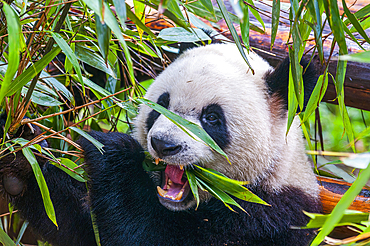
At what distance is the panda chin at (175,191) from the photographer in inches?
73.0

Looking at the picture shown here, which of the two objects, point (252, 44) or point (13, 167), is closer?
point (13, 167)

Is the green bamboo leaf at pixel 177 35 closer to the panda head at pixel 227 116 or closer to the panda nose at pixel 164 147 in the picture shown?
the panda head at pixel 227 116

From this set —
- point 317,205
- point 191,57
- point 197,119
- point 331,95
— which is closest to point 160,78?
point 191,57

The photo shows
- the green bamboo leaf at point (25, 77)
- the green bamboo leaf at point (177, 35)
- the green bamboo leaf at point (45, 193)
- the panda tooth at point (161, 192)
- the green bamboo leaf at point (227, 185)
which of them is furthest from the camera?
the green bamboo leaf at point (177, 35)

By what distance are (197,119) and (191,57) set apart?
0.47 metres

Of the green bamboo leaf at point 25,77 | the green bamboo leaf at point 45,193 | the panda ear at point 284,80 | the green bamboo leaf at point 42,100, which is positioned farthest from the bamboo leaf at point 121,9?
the panda ear at point 284,80

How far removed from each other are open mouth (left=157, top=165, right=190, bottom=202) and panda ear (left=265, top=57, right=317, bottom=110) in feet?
2.41

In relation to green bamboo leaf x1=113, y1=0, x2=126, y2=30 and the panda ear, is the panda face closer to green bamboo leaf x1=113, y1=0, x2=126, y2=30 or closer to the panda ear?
the panda ear

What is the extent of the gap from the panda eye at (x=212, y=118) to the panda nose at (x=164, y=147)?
327mm

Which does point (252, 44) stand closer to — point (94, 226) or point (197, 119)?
point (197, 119)

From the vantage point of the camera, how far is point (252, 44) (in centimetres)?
287

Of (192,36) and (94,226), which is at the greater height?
(192,36)

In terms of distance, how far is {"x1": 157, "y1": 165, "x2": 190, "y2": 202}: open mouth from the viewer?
1.85 m

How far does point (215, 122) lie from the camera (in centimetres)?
195
